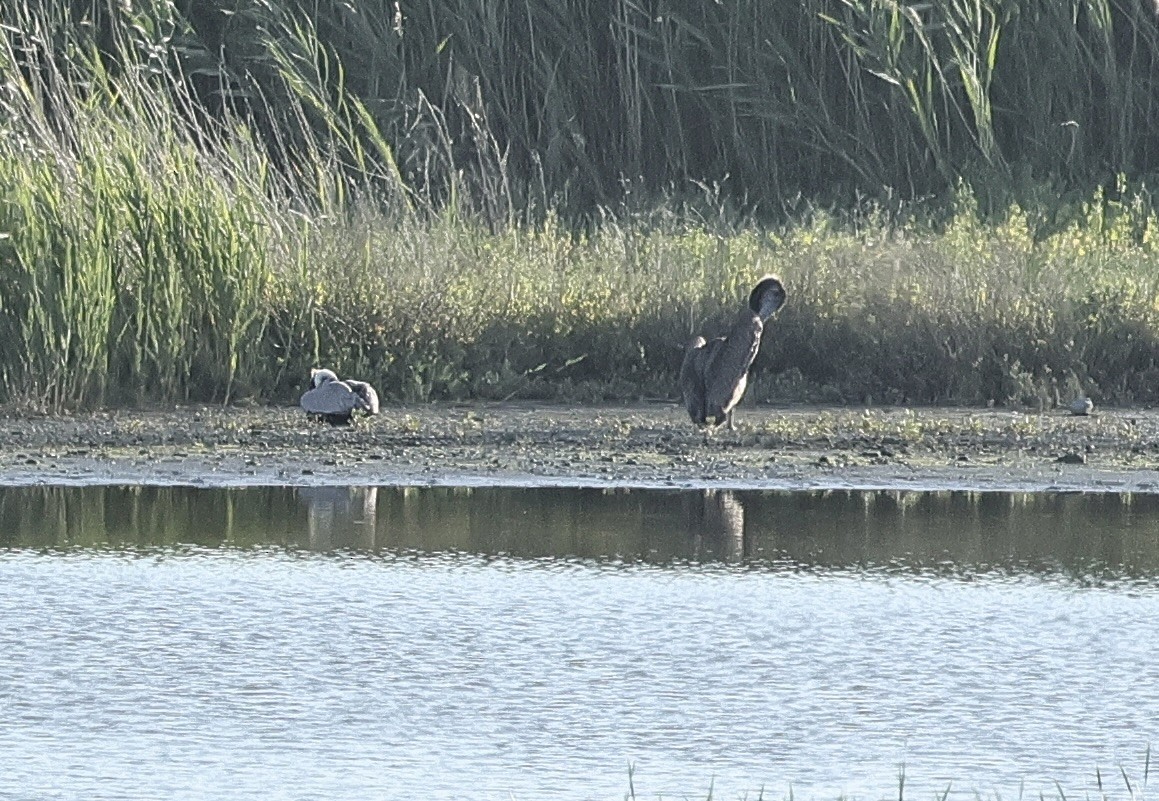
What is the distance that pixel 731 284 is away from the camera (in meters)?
14.3

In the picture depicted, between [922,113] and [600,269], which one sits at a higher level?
[922,113]

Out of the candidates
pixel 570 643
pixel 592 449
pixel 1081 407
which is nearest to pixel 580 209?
pixel 1081 407

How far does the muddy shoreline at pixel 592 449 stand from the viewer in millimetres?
10852

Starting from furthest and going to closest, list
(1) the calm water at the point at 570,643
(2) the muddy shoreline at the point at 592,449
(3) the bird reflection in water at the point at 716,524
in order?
(2) the muddy shoreline at the point at 592,449
(3) the bird reflection in water at the point at 716,524
(1) the calm water at the point at 570,643

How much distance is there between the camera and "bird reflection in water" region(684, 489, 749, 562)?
A: 8961 mm

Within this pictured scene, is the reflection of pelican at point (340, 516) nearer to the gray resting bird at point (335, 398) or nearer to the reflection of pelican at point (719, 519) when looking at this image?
the reflection of pelican at point (719, 519)

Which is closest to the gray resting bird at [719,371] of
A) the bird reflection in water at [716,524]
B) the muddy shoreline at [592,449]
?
the muddy shoreline at [592,449]

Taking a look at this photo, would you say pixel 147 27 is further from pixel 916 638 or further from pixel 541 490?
pixel 916 638

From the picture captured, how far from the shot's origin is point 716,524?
31.6 feet

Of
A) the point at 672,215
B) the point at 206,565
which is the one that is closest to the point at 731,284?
the point at 672,215

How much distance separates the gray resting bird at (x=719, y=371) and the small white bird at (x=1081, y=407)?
1.86m

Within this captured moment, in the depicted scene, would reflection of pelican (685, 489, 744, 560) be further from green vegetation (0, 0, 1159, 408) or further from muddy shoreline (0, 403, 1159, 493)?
green vegetation (0, 0, 1159, 408)

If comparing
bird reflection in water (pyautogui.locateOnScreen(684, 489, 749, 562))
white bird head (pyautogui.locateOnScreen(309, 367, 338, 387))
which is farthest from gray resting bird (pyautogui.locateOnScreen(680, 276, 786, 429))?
white bird head (pyautogui.locateOnScreen(309, 367, 338, 387))

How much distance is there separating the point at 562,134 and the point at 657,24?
106 cm
